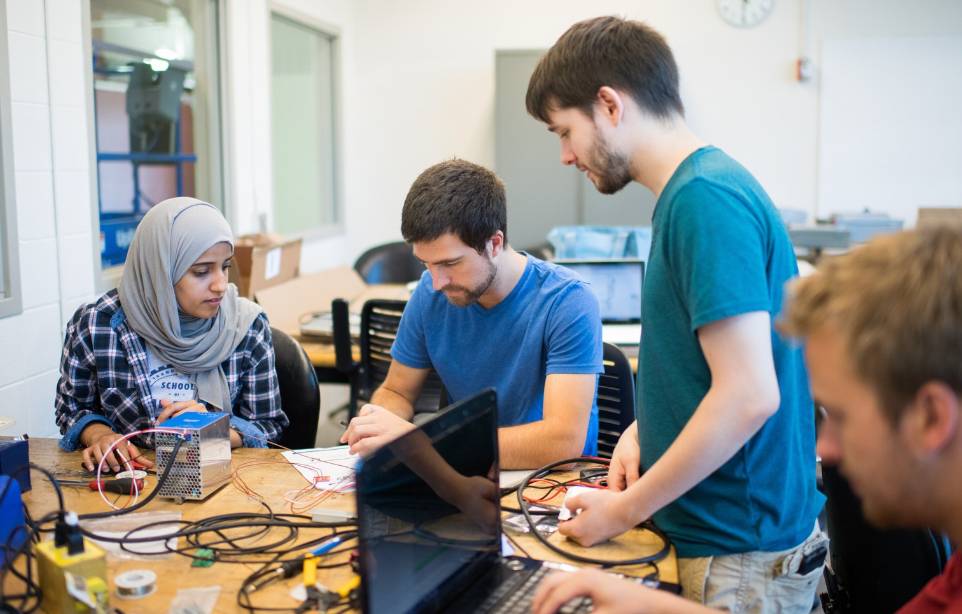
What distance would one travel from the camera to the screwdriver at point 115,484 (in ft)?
5.41

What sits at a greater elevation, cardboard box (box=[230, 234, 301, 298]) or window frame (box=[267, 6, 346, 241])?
window frame (box=[267, 6, 346, 241])

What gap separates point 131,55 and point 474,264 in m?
2.55

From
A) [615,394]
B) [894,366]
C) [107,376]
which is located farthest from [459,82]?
[894,366]

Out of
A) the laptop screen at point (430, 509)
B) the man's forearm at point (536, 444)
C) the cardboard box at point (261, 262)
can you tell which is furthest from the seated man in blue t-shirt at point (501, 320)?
the cardboard box at point (261, 262)

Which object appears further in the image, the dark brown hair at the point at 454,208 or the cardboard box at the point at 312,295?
the cardboard box at the point at 312,295

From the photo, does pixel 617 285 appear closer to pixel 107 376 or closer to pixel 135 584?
pixel 107 376

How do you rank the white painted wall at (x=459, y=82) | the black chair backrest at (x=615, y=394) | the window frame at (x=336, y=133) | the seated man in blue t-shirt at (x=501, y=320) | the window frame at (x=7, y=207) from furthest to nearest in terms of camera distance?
1. the window frame at (x=336, y=133)
2. the white painted wall at (x=459, y=82)
3. the window frame at (x=7, y=207)
4. the black chair backrest at (x=615, y=394)
5. the seated man in blue t-shirt at (x=501, y=320)

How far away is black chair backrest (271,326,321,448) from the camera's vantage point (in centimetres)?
227

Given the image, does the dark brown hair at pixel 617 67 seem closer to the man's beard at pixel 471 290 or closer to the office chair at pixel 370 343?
the man's beard at pixel 471 290

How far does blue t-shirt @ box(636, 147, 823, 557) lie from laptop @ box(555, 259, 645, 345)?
2.00 metres

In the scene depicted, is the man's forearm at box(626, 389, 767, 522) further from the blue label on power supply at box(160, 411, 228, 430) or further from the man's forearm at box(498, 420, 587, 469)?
the blue label on power supply at box(160, 411, 228, 430)

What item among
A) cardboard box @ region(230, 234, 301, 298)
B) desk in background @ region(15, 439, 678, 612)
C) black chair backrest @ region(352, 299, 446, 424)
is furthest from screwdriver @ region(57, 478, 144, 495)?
cardboard box @ region(230, 234, 301, 298)

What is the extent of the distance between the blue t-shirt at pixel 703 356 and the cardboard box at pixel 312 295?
2313 mm

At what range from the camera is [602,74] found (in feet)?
4.30
